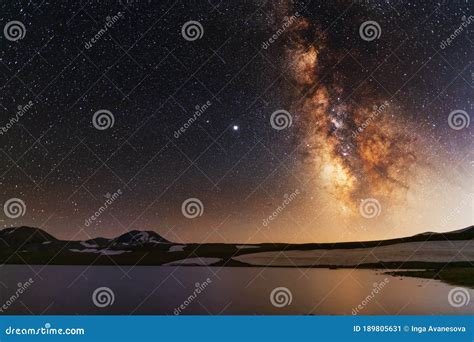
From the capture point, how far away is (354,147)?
276 inches

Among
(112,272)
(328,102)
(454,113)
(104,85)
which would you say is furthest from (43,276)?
(454,113)

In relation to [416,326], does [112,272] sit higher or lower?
lower

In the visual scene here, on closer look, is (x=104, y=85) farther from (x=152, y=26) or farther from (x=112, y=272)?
(x=112, y=272)

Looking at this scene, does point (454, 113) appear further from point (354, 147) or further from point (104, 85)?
point (104, 85)

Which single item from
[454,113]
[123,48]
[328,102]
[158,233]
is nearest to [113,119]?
[123,48]

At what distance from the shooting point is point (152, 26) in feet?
22.6

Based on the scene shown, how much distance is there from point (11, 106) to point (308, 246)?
4.75m

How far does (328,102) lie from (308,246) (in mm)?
2251

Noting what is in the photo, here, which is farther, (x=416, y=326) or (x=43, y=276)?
(x=43, y=276)

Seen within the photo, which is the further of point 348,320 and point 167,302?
point 167,302

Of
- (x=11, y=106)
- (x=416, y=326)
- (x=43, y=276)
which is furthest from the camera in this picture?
(x=43, y=276)

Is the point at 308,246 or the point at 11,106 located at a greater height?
the point at 308,246

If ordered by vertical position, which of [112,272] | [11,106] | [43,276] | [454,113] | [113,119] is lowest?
[43,276]

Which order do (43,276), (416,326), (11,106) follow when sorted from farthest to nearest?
(43,276) < (11,106) < (416,326)
